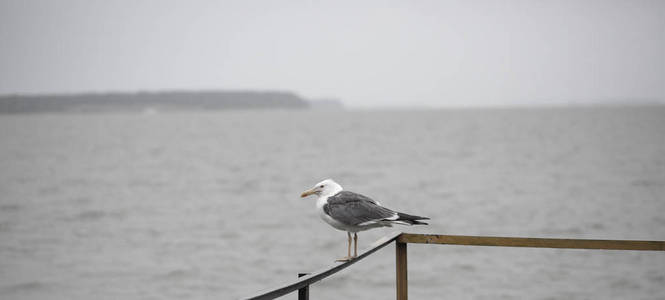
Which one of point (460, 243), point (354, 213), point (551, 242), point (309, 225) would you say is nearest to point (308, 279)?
point (460, 243)

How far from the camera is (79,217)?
22.8 m

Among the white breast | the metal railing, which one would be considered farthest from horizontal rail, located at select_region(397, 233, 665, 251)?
the white breast

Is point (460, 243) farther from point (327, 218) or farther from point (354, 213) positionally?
point (327, 218)

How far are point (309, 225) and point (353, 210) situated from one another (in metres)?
15.4

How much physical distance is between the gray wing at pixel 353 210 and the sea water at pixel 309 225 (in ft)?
26.5

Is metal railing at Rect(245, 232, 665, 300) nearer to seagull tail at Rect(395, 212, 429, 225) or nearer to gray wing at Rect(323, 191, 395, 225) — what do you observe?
seagull tail at Rect(395, 212, 429, 225)

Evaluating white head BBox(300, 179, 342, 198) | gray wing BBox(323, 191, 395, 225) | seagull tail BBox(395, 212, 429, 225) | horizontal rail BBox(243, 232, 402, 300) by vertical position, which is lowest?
horizontal rail BBox(243, 232, 402, 300)

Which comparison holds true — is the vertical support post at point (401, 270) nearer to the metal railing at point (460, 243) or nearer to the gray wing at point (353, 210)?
the metal railing at point (460, 243)

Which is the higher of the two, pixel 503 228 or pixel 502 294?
pixel 503 228

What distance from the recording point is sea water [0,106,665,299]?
12703mm

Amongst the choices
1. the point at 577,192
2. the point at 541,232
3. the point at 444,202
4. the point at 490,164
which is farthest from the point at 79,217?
the point at 490,164

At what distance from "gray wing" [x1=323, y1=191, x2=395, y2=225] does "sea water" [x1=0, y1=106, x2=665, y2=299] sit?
26.5 feet

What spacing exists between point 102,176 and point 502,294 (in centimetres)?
3202

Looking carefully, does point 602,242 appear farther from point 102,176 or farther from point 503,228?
point 102,176
